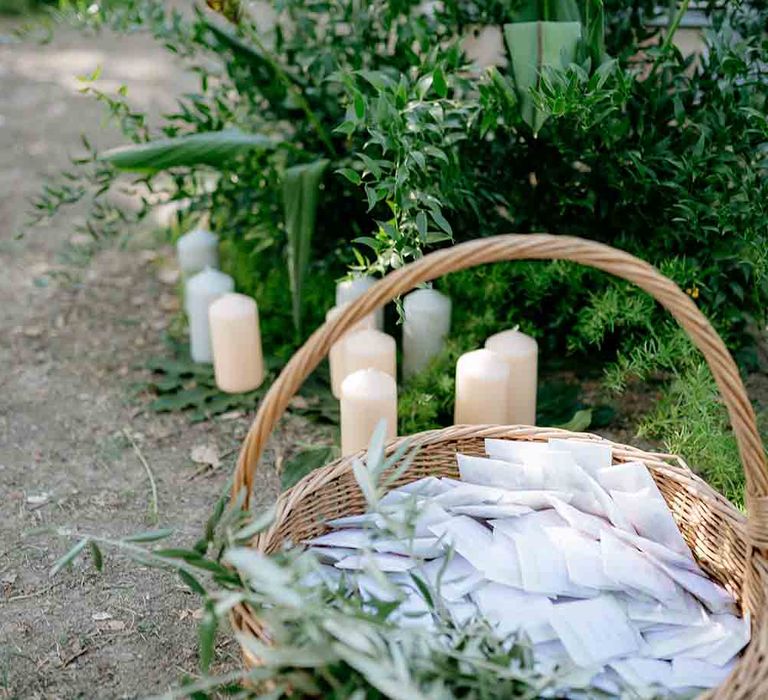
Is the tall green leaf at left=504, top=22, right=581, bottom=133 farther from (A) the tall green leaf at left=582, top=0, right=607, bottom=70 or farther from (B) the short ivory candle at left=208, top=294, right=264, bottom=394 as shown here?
(B) the short ivory candle at left=208, top=294, right=264, bottom=394

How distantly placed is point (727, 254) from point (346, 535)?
0.84 meters

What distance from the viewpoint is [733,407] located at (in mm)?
1018

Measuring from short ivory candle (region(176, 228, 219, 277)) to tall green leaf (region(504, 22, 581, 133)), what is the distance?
2.45ft

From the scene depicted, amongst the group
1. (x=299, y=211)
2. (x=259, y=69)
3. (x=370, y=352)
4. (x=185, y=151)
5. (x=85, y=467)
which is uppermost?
(x=259, y=69)

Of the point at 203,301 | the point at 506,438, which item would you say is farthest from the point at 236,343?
the point at 506,438

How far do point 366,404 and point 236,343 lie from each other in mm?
397

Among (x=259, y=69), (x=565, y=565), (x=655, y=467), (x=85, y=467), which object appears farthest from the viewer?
(x=259, y=69)

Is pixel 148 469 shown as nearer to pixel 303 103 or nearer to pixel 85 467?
pixel 85 467

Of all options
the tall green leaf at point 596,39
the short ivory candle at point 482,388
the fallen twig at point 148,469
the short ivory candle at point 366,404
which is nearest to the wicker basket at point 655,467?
the short ivory candle at point 366,404

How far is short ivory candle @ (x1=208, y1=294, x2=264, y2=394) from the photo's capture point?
180cm

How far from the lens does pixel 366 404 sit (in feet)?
4.96

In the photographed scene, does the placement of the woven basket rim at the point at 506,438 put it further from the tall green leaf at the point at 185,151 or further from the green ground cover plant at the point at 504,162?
the tall green leaf at the point at 185,151

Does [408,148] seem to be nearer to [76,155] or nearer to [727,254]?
[727,254]

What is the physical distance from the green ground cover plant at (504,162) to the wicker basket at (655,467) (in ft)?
1.09
